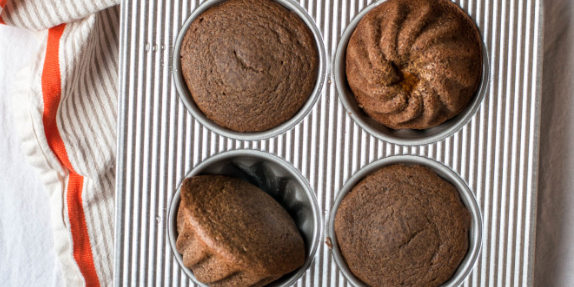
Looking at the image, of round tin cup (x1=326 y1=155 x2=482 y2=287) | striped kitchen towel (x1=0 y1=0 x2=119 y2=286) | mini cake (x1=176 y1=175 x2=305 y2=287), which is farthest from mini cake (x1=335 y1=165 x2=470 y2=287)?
striped kitchen towel (x1=0 y1=0 x2=119 y2=286)

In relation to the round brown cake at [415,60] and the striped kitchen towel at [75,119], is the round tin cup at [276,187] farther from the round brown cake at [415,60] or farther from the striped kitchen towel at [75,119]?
the striped kitchen towel at [75,119]

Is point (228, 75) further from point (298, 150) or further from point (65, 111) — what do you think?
point (65, 111)

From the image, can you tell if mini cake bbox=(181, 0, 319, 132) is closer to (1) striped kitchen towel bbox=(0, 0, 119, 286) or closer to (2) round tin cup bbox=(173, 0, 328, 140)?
(2) round tin cup bbox=(173, 0, 328, 140)

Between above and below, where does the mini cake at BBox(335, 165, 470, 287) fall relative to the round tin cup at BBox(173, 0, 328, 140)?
below

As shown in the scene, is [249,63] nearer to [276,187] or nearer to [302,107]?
[302,107]

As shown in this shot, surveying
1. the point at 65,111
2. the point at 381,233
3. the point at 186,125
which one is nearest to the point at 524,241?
the point at 381,233
